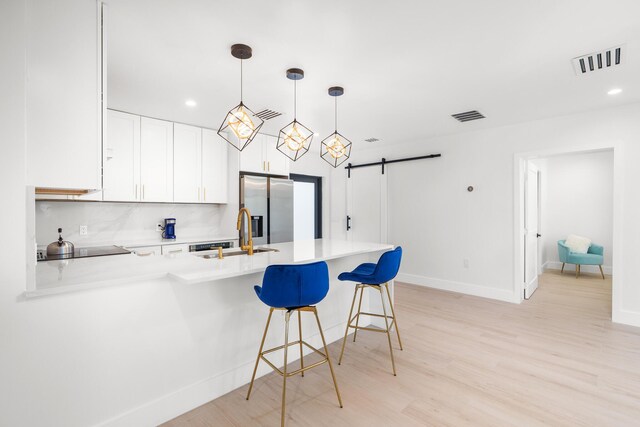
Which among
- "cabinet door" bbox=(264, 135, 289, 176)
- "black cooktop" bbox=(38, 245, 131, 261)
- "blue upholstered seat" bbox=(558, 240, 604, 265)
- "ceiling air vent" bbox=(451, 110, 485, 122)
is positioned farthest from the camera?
"blue upholstered seat" bbox=(558, 240, 604, 265)

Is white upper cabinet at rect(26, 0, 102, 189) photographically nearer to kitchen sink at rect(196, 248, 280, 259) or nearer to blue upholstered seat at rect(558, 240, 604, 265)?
kitchen sink at rect(196, 248, 280, 259)

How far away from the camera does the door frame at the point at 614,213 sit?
358cm

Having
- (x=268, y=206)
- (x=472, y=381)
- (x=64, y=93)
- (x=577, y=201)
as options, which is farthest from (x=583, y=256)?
(x=64, y=93)

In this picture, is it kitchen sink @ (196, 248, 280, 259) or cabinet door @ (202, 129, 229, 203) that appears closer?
kitchen sink @ (196, 248, 280, 259)

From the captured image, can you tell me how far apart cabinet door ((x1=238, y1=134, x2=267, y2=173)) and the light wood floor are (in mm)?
2752

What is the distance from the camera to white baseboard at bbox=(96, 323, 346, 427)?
1810mm

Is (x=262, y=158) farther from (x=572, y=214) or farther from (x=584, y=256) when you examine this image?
(x=572, y=214)

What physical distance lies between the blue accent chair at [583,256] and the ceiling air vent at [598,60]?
14.7ft

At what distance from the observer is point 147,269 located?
1.93 metres

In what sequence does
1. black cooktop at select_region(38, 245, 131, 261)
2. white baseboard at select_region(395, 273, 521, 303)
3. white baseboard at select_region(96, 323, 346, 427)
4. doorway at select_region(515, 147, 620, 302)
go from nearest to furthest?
1. white baseboard at select_region(96, 323, 346, 427)
2. black cooktop at select_region(38, 245, 131, 261)
3. white baseboard at select_region(395, 273, 521, 303)
4. doorway at select_region(515, 147, 620, 302)

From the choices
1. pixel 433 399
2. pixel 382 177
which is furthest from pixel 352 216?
pixel 433 399

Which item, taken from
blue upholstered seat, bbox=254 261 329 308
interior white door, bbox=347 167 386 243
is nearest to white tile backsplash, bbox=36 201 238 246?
interior white door, bbox=347 167 386 243

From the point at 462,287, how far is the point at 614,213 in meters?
2.07

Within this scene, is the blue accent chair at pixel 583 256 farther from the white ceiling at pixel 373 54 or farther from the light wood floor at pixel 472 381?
the white ceiling at pixel 373 54
